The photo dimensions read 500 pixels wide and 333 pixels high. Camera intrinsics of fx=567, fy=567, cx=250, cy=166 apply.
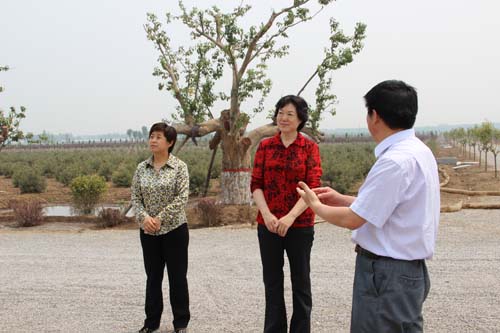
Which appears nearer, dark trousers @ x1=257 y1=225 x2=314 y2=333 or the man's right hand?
the man's right hand

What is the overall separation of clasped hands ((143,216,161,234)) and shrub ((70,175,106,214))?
32.5 feet

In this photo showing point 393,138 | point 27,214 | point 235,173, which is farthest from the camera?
point 235,173

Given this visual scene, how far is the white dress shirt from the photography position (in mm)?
2338

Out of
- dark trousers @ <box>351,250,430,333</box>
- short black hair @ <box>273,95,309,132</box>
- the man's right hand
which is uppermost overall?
short black hair @ <box>273,95,309,132</box>

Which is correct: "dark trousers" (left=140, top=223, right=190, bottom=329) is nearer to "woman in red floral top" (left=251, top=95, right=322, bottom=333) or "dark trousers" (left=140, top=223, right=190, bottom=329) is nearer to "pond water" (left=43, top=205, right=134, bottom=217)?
"woman in red floral top" (left=251, top=95, right=322, bottom=333)

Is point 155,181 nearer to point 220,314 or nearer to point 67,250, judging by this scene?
point 220,314

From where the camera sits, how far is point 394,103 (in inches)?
95.2

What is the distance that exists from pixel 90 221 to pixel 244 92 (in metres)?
4.31

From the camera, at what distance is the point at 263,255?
160 inches

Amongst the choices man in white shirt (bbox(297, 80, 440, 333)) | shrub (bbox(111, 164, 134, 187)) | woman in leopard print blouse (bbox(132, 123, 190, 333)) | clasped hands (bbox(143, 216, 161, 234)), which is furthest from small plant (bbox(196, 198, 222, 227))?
shrub (bbox(111, 164, 134, 187))

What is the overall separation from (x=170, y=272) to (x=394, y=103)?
9.07 feet

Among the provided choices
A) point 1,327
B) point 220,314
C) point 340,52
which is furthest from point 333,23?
point 1,327

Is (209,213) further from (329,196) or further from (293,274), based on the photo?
(329,196)

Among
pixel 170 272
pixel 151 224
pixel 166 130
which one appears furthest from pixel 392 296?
pixel 166 130
